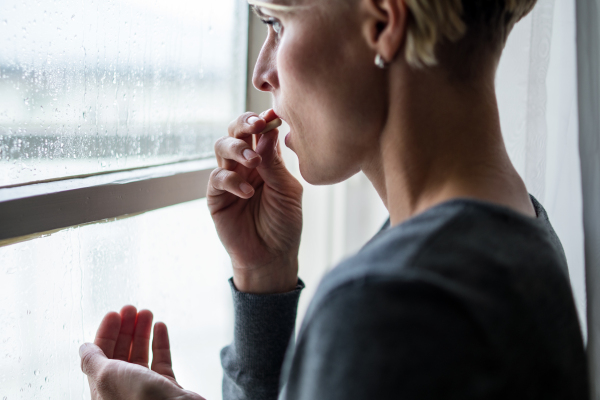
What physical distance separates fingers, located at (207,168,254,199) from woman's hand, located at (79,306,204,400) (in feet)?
0.75

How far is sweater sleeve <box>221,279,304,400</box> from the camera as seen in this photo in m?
0.81

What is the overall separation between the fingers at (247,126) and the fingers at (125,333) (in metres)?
0.32

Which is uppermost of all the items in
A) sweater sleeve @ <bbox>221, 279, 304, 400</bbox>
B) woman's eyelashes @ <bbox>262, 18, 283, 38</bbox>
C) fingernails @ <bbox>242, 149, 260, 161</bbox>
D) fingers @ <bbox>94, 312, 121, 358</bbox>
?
woman's eyelashes @ <bbox>262, 18, 283, 38</bbox>

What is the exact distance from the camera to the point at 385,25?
500mm

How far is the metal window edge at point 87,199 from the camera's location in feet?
1.79

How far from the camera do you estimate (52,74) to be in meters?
0.60

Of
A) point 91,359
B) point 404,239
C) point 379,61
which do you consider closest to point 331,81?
point 379,61

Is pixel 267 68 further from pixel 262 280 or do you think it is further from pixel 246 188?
pixel 262 280

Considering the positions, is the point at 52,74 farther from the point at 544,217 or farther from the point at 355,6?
the point at 544,217

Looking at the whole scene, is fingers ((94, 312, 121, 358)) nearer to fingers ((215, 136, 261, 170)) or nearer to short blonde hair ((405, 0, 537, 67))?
fingers ((215, 136, 261, 170))

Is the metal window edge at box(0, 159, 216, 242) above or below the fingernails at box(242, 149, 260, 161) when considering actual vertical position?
below

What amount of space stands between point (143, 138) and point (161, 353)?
1.14 ft

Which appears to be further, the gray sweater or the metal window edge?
the metal window edge

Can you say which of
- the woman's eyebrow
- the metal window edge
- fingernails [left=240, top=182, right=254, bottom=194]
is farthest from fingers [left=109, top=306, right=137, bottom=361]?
the woman's eyebrow
